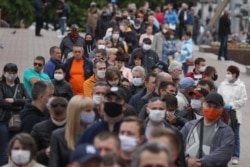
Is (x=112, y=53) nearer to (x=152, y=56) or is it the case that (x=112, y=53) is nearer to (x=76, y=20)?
(x=152, y=56)

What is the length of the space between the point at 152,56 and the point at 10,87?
271 inches

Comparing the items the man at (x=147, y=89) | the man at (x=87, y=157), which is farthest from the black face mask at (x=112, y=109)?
the man at (x=147, y=89)

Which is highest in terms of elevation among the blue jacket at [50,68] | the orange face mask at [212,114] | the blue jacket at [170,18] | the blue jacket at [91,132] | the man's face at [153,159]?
the man's face at [153,159]

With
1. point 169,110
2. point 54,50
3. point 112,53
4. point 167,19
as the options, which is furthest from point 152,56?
point 167,19

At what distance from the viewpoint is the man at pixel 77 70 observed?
17.2 metres

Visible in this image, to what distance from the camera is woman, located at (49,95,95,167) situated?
951 cm

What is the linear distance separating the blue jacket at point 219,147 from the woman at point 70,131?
202 cm

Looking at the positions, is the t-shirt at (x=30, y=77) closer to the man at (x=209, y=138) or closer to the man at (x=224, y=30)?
the man at (x=209, y=138)

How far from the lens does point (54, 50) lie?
1781 centimetres

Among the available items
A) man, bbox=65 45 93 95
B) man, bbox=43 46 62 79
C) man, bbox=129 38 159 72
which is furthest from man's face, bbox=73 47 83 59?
man, bbox=129 38 159 72

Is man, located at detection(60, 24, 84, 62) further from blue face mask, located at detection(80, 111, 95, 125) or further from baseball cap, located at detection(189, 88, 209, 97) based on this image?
blue face mask, located at detection(80, 111, 95, 125)

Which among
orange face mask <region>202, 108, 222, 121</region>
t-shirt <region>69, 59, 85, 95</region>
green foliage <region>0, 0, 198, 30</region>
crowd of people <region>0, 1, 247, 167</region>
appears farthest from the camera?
green foliage <region>0, 0, 198, 30</region>

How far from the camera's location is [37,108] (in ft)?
37.6

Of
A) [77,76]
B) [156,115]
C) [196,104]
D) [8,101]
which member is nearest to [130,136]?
[156,115]
